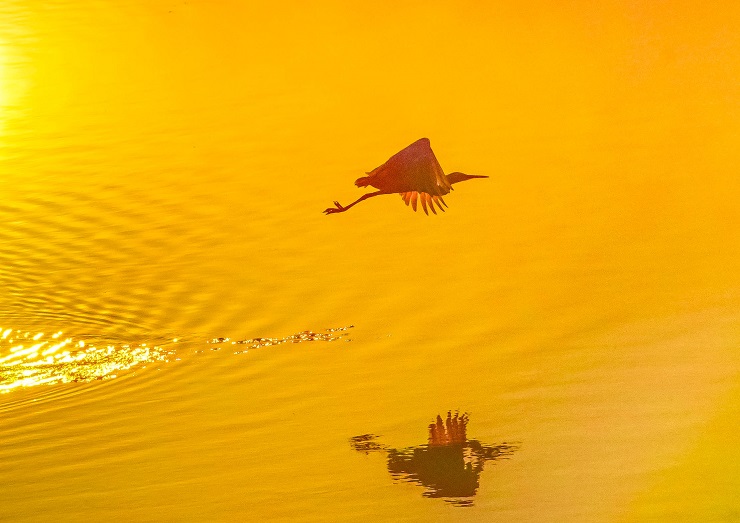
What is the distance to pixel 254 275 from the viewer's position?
42.1 feet

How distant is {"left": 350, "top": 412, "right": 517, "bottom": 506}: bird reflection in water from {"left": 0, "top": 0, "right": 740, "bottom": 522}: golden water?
0.04 meters

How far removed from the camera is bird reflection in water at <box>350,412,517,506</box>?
846cm

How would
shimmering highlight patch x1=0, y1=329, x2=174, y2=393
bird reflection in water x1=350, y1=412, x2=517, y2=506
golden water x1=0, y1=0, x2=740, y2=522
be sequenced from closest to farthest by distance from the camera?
1. bird reflection in water x1=350, y1=412, x2=517, y2=506
2. golden water x1=0, y1=0, x2=740, y2=522
3. shimmering highlight patch x1=0, y1=329, x2=174, y2=393

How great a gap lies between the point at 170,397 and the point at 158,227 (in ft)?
14.9

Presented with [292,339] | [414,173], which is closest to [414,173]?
[414,173]

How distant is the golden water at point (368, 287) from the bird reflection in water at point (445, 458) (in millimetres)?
37

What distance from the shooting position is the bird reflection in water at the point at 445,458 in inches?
333

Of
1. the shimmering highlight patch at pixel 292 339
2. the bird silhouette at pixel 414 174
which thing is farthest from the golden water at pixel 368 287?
the bird silhouette at pixel 414 174

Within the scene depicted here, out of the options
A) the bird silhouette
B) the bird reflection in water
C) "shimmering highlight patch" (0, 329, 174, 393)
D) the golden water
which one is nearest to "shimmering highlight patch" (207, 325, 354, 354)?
the golden water

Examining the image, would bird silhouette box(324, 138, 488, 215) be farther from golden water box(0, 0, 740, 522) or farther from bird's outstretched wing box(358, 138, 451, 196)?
golden water box(0, 0, 740, 522)

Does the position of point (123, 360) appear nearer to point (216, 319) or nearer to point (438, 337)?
point (216, 319)

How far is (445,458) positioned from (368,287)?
350 cm

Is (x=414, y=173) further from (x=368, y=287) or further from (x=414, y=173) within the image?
(x=368, y=287)

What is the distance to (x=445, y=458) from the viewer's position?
896cm
